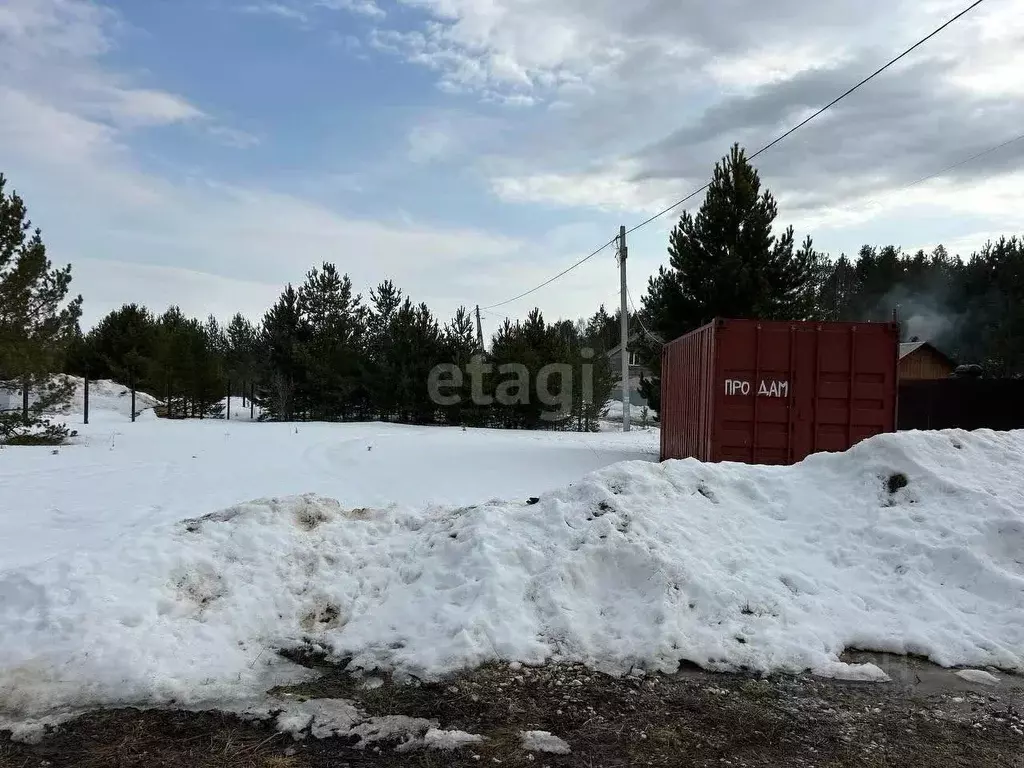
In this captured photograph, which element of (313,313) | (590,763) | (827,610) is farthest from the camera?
(313,313)

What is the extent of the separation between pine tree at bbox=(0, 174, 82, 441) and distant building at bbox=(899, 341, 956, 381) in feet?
109

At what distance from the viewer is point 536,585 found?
15.1ft

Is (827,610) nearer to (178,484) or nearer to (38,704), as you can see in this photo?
(38,704)

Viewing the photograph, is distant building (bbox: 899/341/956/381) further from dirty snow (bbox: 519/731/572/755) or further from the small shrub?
dirty snow (bbox: 519/731/572/755)

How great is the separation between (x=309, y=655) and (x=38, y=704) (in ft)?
4.47

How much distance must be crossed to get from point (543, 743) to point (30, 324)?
47.3 feet

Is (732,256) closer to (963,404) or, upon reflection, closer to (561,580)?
(963,404)

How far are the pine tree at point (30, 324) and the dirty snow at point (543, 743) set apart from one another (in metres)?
13.3

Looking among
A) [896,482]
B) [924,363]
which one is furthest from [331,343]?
[924,363]

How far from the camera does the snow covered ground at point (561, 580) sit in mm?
3912

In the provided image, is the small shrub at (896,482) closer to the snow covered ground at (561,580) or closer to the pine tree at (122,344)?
the snow covered ground at (561,580)

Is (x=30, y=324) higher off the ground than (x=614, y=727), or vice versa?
(x=30, y=324)

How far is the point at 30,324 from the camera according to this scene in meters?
13.3

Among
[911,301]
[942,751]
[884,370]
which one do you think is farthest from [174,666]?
[911,301]
